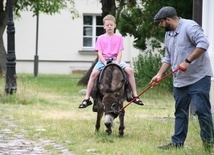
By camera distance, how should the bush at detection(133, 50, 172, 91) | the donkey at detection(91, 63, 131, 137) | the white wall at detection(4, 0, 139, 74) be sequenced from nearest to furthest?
the donkey at detection(91, 63, 131, 137) → the bush at detection(133, 50, 172, 91) → the white wall at detection(4, 0, 139, 74)

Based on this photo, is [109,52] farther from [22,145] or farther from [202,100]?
[202,100]

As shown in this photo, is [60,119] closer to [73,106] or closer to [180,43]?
[73,106]

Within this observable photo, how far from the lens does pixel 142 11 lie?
2305cm

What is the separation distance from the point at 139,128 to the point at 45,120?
200 cm

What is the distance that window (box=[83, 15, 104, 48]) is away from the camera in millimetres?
43406

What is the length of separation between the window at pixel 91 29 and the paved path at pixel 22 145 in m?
32.0

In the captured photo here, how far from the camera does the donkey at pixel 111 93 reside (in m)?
10.4

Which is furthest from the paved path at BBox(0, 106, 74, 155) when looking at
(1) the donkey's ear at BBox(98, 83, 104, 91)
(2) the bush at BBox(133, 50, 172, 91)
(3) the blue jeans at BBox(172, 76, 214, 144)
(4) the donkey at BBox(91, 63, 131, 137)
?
(2) the bush at BBox(133, 50, 172, 91)

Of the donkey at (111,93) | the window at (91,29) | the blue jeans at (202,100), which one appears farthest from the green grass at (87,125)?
the window at (91,29)

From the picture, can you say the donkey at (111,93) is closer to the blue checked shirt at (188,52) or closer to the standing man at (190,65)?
the standing man at (190,65)

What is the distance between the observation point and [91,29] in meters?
43.7

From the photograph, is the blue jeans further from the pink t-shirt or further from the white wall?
the white wall

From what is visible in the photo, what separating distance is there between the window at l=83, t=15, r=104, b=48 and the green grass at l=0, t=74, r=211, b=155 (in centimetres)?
2375

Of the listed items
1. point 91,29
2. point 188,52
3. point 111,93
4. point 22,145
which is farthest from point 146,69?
point 91,29
